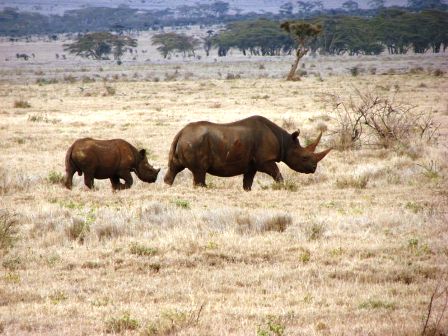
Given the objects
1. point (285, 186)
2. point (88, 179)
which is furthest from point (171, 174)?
point (285, 186)

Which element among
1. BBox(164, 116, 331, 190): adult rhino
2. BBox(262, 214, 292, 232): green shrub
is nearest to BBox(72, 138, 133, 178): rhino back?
BBox(164, 116, 331, 190): adult rhino

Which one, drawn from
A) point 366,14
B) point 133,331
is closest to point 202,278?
point 133,331

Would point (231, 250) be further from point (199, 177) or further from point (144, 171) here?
point (144, 171)

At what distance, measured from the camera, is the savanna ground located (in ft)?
23.4

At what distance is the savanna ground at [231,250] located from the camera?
281 inches

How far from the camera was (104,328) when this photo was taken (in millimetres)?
6871

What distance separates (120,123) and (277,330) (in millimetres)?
20778


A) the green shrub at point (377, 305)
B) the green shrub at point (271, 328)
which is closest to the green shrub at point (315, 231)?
the green shrub at point (377, 305)

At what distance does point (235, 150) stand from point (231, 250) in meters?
4.40

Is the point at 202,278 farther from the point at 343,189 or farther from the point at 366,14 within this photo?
the point at 366,14

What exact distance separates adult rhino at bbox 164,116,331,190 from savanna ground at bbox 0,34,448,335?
0.40 metres

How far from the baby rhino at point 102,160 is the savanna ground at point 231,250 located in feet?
1.28

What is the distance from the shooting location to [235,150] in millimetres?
13789

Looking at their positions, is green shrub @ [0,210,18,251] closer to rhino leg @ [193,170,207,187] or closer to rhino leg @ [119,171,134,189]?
rhino leg @ [119,171,134,189]
